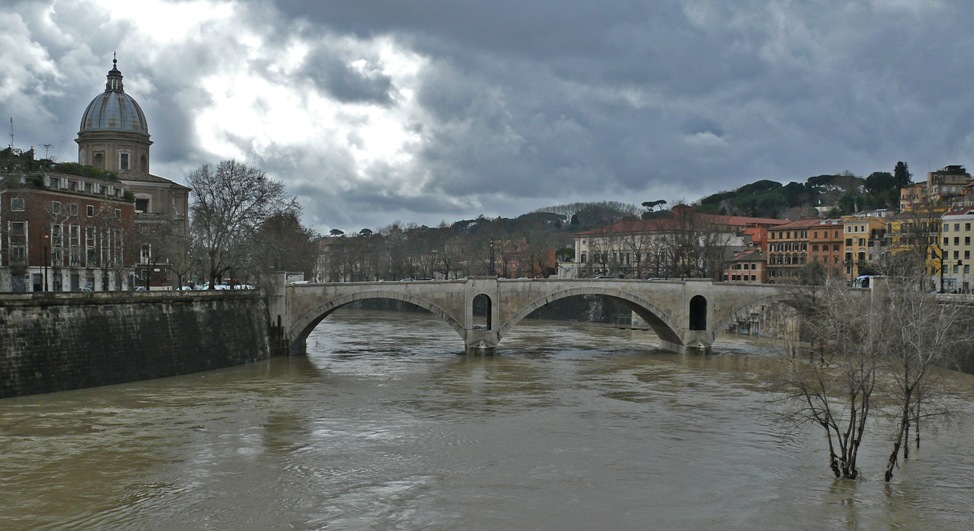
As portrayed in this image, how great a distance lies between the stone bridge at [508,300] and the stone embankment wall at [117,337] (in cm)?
223

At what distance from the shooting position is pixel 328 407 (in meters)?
25.9

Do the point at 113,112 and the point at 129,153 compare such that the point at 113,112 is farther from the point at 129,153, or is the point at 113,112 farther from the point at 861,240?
the point at 861,240

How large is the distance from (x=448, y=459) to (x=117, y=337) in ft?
51.8

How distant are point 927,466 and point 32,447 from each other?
19.7 metres

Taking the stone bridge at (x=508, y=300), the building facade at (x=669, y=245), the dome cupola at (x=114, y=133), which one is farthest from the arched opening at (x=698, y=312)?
the dome cupola at (x=114, y=133)

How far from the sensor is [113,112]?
5797 cm

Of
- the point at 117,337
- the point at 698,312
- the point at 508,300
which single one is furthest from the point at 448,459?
the point at 698,312

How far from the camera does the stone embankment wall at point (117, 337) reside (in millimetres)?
26625

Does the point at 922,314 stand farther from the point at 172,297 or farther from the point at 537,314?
the point at 537,314

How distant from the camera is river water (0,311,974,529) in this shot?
615 inches

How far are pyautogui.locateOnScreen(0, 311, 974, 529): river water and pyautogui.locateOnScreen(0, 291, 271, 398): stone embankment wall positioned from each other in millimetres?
1115

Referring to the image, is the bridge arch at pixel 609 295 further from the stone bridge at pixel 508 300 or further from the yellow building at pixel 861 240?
the yellow building at pixel 861 240

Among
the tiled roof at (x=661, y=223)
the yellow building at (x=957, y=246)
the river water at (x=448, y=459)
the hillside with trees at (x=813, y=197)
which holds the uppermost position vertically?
the hillside with trees at (x=813, y=197)

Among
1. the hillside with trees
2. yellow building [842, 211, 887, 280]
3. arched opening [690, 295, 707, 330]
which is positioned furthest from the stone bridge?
the hillside with trees
